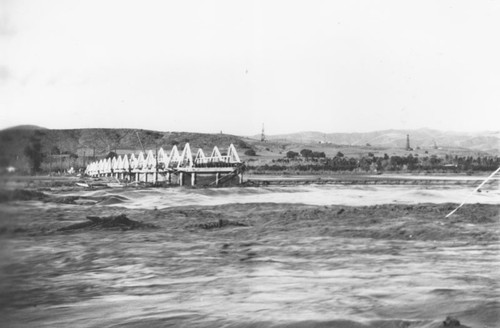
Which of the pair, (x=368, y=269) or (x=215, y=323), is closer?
(x=215, y=323)

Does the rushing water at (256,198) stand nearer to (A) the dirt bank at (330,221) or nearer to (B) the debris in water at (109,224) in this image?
(A) the dirt bank at (330,221)

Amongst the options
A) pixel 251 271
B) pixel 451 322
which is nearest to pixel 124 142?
pixel 251 271

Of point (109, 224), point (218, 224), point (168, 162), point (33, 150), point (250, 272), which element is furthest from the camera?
point (168, 162)

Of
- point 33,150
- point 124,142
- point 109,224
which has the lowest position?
point 109,224

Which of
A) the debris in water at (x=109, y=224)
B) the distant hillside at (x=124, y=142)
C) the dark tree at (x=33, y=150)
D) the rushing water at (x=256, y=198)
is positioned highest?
the distant hillside at (x=124, y=142)

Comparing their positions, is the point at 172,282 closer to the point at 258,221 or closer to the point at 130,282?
the point at 130,282

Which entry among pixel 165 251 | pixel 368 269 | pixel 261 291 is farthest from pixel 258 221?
pixel 261 291

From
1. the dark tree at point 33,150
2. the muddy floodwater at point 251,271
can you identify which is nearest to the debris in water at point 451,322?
the muddy floodwater at point 251,271

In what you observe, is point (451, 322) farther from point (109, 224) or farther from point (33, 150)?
point (109, 224)
